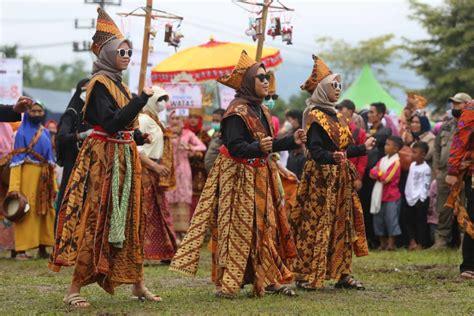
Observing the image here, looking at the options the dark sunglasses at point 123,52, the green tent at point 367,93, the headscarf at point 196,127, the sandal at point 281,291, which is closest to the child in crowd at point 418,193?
the headscarf at point 196,127

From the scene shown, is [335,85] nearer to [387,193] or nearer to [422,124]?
[387,193]

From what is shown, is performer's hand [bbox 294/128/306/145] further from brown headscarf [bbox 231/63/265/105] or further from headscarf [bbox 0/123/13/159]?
headscarf [bbox 0/123/13/159]

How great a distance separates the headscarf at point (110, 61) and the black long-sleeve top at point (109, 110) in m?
0.11

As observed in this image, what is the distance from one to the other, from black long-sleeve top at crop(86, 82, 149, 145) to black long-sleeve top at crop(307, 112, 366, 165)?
2028mm

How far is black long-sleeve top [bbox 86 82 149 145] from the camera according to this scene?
7.49 meters

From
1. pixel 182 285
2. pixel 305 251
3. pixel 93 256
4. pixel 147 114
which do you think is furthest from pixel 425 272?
pixel 93 256

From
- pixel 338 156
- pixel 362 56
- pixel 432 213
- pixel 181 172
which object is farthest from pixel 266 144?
pixel 362 56

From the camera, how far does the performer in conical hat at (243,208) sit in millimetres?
8344

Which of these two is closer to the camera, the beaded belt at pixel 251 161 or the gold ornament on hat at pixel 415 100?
the beaded belt at pixel 251 161

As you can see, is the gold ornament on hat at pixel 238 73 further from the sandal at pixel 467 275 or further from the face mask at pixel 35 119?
the face mask at pixel 35 119

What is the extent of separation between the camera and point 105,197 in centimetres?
777

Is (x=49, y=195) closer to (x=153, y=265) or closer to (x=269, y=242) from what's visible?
(x=153, y=265)

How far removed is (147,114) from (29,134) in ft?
6.99

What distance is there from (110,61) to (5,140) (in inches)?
236
